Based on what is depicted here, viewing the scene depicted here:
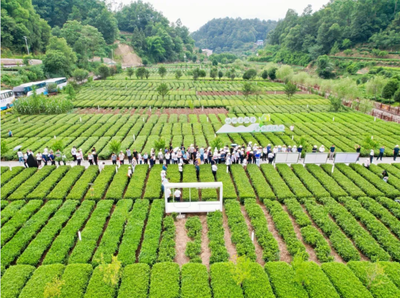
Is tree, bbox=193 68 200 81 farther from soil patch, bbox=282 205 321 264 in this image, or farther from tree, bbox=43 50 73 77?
soil patch, bbox=282 205 321 264

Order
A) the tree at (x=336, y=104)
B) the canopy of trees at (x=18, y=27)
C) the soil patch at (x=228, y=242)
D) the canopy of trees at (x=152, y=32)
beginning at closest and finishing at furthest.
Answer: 1. the soil patch at (x=228, y=242)
2. the tree at (x=336, y=104)
3. the canopy of trees at (x=18, y=27)
4. the canopy of trees at (x=152, y=32)

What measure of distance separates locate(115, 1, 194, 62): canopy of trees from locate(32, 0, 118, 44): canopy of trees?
14805 mm

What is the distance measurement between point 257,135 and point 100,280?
896 inches

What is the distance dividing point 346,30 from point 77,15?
122 meters

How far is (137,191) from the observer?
17.5 metres

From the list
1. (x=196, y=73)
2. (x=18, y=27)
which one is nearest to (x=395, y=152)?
(x=196, y=73)

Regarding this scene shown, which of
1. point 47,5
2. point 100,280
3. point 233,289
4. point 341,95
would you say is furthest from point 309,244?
point 47,5

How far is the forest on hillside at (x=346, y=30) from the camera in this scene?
268 feet

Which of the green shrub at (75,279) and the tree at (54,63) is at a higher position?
the tree at (54,63)

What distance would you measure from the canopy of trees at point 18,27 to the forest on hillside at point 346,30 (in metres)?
101

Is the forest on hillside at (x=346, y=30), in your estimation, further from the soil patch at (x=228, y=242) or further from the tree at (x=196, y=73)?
the soil patch at (x=228, y=242)

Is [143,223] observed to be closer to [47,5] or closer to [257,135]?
[257,135]

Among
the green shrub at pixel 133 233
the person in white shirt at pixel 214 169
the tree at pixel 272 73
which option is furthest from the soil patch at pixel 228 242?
the tree at pixel 272 73

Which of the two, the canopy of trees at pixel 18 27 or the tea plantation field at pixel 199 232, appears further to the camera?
the canopy of trees at pixel 18 27
